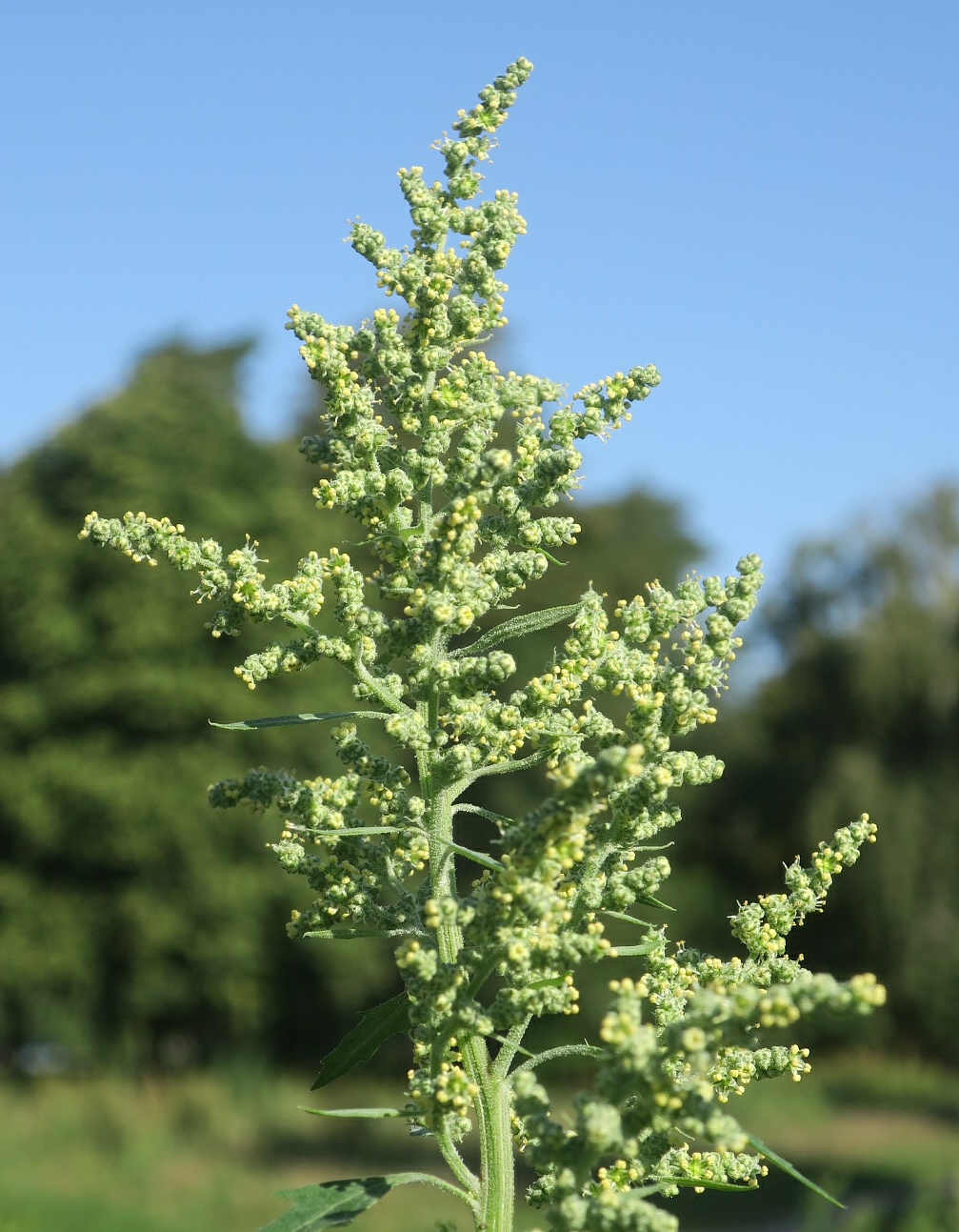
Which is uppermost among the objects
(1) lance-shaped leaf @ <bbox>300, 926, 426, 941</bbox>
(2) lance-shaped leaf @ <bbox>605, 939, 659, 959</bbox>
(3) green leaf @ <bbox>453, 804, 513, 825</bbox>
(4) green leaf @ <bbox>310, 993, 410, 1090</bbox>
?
(3) green leaf @ <bbox>453, 804, 513, 825</bbox>

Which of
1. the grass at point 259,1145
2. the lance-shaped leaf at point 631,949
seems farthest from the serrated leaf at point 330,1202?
the grass at point 259,1145

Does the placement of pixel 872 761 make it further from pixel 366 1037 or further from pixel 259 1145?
pixel 366 1037

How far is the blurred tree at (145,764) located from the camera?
3297 cm

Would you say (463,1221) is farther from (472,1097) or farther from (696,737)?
(472,1097)

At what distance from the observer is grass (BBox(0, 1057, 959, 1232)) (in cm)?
2334

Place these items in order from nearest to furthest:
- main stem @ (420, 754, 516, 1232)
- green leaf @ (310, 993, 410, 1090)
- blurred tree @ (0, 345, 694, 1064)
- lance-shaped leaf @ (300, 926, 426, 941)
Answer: main stem @ (420, 754, 516, 1232), lance-shaped leaf @ (300, 926, 426, 941), green leaf @ (310, 993, 410, 1090), blurred tree @ (0, 345, 694, 1064)

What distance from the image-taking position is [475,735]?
331 centimetres

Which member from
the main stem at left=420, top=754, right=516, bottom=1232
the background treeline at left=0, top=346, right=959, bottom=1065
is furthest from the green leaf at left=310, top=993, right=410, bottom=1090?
the background treeline at left=0, top=346, right=959, bottom=1065

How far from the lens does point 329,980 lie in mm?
33250

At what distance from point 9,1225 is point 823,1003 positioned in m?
17.1

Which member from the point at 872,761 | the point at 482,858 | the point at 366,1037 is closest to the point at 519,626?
→ the point at 482,858

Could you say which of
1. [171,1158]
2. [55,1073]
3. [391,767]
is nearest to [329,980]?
[171,1158]

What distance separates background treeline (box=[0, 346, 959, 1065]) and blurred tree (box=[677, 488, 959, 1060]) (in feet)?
0.27

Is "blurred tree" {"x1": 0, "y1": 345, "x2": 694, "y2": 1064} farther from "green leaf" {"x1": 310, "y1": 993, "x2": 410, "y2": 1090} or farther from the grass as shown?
"green leaf" {"x1": 310, "y1": 993, "x2": 410, "y2": 1090}
